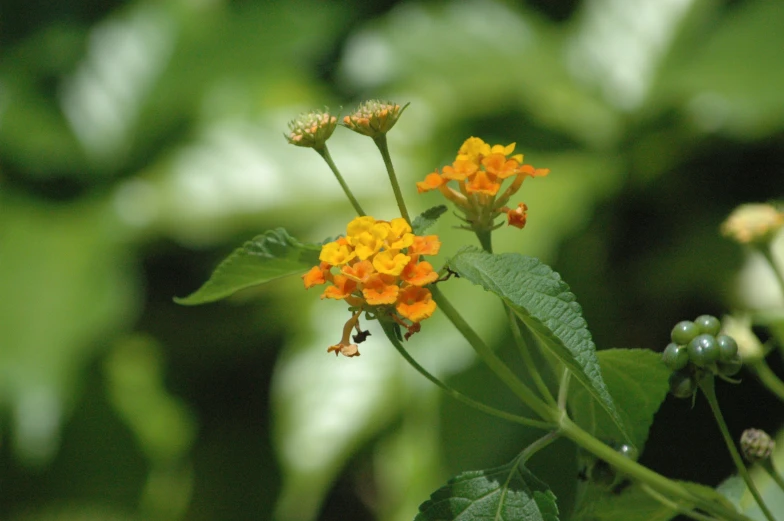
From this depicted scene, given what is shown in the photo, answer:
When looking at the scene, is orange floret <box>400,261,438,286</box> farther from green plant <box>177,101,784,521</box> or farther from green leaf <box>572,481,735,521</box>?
green leaf <box>572,481,735,521</box>

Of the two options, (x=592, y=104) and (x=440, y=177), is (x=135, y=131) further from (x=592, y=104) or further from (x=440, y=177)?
(x=440, y=177)

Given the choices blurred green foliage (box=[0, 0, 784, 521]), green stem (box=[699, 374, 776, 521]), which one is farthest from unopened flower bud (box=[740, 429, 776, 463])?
blurred green foliage (box=[0, 0, 784, 521])

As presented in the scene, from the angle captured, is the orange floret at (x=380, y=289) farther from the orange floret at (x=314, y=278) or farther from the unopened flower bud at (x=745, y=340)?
the unopened flower bud at (x=745, y=340)

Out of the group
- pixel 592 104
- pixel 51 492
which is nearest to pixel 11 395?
pixel 51 492

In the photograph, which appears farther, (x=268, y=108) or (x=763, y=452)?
(x=268, y=108)

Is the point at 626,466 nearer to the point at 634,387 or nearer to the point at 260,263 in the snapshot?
the point at 634,387

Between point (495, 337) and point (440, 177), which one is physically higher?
point (440, 177)

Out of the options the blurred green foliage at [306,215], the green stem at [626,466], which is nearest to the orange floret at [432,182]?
the green stem at [626,466]
